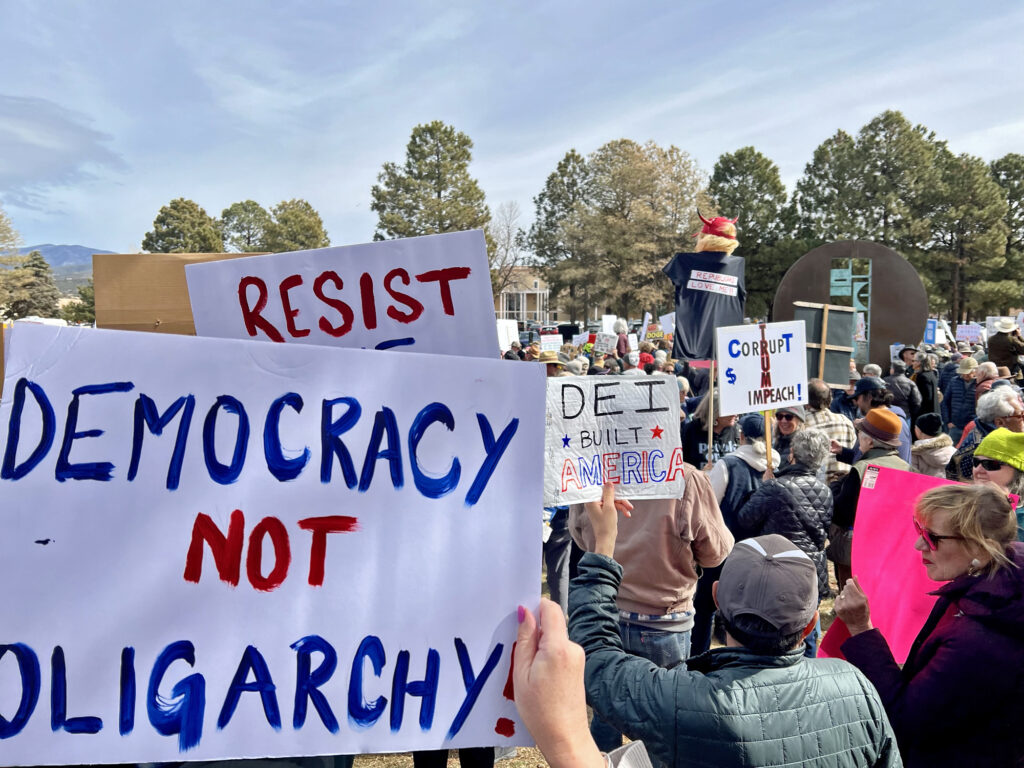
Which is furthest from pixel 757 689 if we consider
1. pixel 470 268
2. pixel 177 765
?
pixel 177 765

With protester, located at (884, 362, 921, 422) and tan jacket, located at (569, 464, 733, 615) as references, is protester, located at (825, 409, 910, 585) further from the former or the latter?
protester, located at (884, 362, 921, 422)

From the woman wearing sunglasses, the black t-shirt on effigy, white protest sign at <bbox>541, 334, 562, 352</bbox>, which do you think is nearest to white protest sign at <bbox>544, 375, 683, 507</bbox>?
the woman wearing sunglasses

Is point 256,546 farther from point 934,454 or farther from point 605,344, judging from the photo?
point 605,344

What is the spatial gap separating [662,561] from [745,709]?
160 centimetres

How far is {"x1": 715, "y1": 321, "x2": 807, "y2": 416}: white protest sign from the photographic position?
4.45 meters

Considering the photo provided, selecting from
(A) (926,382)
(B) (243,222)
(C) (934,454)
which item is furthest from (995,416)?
(B) (243,222)

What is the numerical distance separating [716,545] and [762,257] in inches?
1624

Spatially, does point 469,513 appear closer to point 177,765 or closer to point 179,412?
point 179,412

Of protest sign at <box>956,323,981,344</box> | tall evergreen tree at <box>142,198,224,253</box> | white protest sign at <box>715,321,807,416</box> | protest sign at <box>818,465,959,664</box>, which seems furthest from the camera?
tall evergreen tree at <box>142,198,224,253</box>

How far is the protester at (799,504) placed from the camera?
11.2 ft

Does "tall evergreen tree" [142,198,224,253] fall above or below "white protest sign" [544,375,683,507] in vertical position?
above

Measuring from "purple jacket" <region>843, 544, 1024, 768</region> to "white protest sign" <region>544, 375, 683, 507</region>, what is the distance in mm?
879

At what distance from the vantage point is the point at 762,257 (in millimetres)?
40375

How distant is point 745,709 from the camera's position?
50.7 inches
